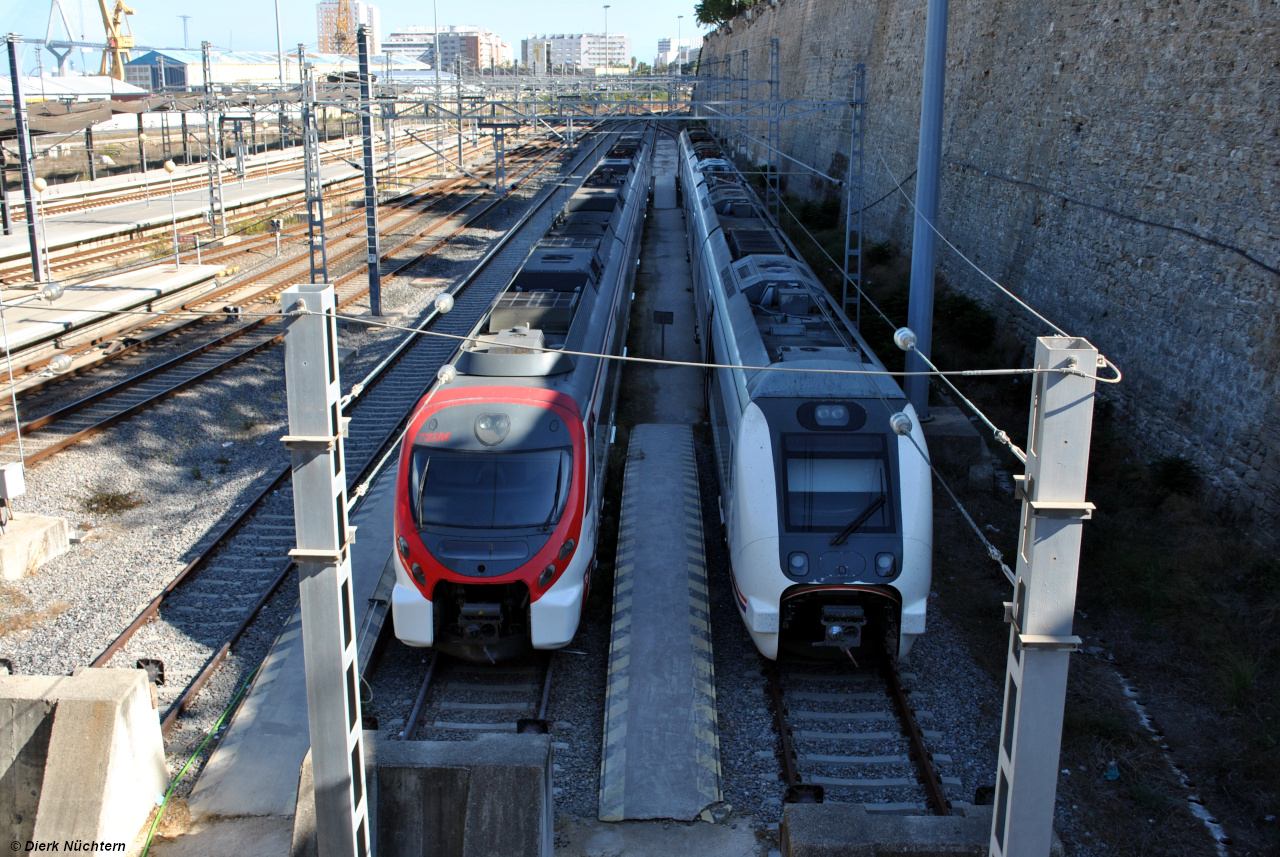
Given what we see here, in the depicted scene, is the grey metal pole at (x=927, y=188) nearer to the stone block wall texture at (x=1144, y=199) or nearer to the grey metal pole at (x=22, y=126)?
the stone block wall texture at (x=1144, y=199)

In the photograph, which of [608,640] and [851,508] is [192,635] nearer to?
[608,640]

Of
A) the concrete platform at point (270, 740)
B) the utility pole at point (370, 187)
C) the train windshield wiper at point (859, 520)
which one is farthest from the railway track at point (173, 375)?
the train windshield wiper at point (859, 520)

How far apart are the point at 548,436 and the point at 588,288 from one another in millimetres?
4562

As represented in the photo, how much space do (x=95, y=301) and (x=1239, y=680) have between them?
63.5ft

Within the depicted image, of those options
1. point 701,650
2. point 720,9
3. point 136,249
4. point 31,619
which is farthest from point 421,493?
point 720,9

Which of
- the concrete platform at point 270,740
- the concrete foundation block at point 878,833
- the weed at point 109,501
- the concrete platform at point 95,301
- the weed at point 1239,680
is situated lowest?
the concrete platform at point 270,740

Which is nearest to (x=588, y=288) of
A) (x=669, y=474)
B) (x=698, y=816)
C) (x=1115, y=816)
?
(x=669, y=474)

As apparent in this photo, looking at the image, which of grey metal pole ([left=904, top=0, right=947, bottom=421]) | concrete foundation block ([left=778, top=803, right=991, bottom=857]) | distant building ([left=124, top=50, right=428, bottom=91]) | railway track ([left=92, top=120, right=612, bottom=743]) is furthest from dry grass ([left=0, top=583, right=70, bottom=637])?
distant building ([left=124, top=50, right=428, bottom=91])

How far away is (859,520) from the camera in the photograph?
27.1 feet

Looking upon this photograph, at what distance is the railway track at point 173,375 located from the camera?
1309 cm

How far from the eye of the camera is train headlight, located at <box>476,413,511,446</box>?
8.53m

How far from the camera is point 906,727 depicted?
789cm

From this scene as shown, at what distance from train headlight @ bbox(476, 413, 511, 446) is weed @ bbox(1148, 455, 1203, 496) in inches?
299

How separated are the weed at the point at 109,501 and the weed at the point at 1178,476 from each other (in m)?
11.9
